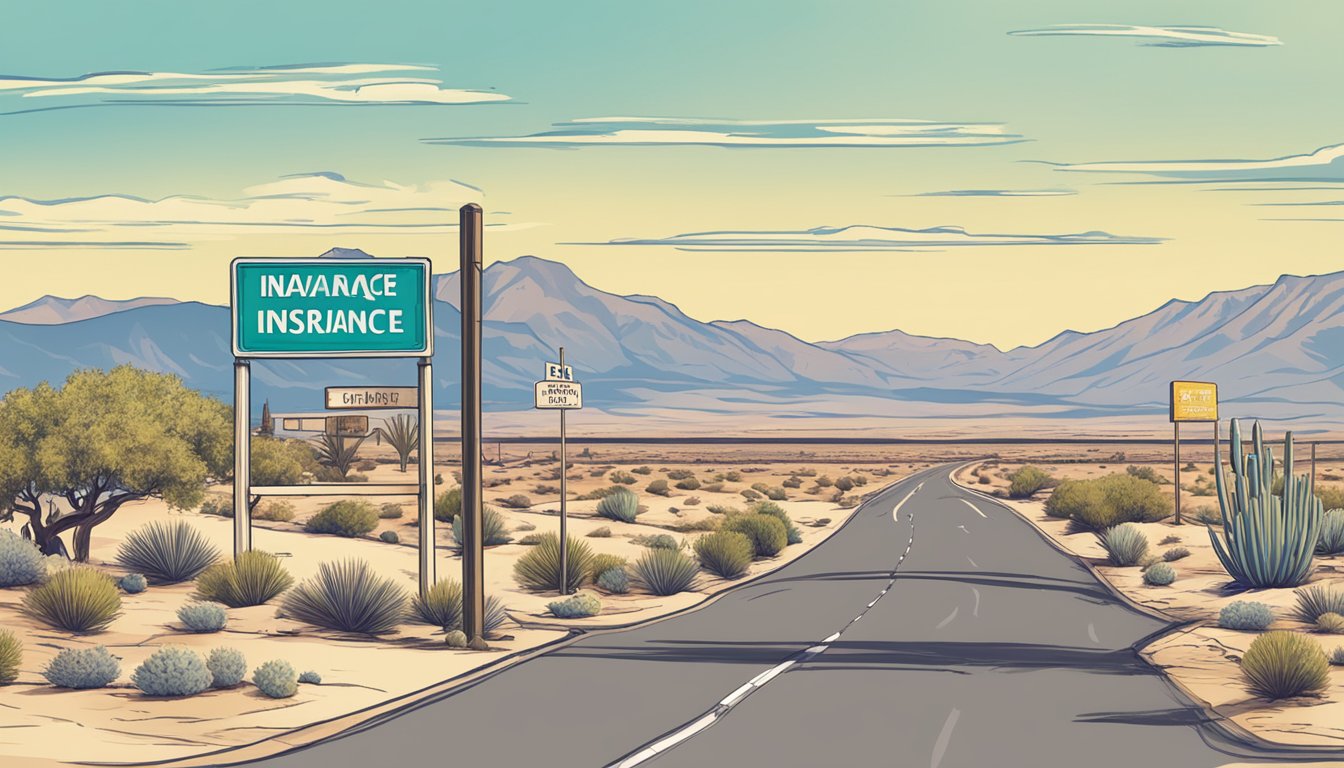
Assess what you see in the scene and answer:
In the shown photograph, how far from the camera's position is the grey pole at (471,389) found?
22031mm

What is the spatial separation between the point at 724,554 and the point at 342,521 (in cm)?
1626

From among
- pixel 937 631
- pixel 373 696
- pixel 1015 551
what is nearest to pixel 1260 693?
pixel 937 631

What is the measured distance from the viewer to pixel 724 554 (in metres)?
39.1

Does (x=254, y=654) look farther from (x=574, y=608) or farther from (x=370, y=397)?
(x=370, y=397)

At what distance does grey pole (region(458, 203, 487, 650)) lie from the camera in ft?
72.3

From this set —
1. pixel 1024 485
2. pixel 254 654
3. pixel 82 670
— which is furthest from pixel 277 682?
pixel 1024 485

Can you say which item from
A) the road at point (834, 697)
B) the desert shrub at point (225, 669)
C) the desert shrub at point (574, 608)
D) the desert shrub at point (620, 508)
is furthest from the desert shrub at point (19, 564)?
the desert shrub at point (620, 508)

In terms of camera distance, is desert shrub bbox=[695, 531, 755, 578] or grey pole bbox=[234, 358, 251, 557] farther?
desert shrub bbox=[695, 531, 755, 578]

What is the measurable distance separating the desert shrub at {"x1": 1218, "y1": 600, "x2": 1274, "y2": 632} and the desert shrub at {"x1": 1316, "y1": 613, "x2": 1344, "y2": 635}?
794mm

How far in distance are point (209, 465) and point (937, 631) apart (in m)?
19.4

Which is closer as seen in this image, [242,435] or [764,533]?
[242,435]

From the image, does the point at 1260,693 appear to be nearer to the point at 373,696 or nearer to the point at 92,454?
the point at 373,696

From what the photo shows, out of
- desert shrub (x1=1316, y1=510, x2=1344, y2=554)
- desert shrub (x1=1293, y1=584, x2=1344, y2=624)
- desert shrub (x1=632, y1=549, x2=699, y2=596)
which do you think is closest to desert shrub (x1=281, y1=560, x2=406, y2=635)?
desert shrub (x1=632, y1=549, x2=699, y2=596)

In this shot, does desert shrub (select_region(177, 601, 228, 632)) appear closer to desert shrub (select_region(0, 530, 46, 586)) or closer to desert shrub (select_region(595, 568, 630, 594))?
desert shrub (select_region(0, 530, 46, 586))
